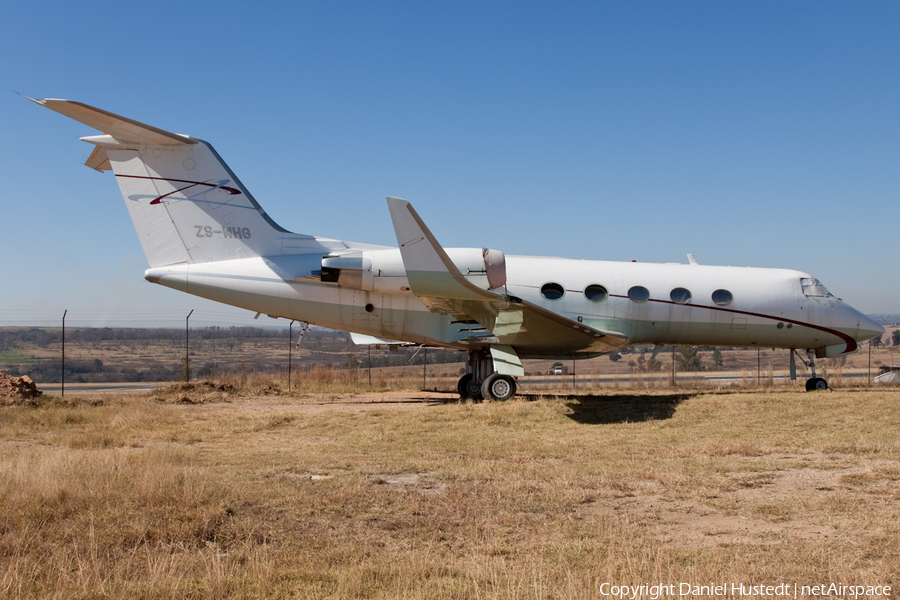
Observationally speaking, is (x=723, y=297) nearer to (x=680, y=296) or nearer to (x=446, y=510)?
(x=680, y=296)

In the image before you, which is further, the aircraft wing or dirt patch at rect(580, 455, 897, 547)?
the aircraft wing

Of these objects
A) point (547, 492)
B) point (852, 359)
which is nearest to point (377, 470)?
point (547, 492)

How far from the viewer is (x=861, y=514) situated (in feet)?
19.1

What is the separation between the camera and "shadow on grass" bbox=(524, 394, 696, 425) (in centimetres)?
1384

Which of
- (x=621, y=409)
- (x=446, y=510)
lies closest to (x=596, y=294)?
(x=621, y=409)

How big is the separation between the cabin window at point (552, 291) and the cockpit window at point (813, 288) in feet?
22.4

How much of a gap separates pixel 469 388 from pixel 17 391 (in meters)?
11.0

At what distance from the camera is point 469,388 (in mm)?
18766

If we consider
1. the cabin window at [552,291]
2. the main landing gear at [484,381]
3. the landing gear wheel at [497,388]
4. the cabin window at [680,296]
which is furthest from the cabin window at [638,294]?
the landing gear wheel at [497,388]

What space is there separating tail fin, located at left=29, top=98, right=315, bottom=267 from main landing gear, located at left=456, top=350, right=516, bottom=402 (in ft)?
19.4

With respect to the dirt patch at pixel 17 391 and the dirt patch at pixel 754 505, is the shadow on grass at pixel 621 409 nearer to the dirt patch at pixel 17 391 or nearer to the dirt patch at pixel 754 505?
the dirt patch at pixel 754 505

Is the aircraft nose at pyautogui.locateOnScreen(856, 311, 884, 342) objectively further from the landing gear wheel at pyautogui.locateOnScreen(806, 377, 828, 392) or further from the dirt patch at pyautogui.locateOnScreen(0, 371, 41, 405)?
the dirt patch at pyautogui.locateOnScreen(0, 371, 41, 405)

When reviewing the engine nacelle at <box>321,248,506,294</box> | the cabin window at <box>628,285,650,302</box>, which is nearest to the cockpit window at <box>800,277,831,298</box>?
the cabin window at <box>628,285,650,302</box>

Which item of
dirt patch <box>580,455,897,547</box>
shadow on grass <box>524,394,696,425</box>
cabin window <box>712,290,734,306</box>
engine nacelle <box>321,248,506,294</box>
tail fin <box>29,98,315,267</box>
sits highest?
tail fin <box>29,98,315,267</box>
